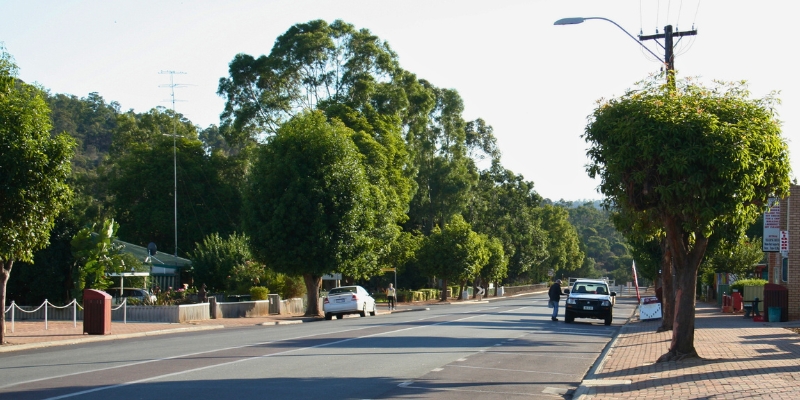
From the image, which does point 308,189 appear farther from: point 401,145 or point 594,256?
point 594,256

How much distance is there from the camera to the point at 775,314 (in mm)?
30438

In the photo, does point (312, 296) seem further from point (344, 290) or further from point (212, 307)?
point (212, 307)

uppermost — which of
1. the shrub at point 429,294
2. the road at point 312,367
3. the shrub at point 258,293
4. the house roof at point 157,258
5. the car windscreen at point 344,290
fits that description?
the house roof at point 157,258

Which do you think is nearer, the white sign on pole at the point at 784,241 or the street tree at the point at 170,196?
the white sign on pole at the point at 784,241

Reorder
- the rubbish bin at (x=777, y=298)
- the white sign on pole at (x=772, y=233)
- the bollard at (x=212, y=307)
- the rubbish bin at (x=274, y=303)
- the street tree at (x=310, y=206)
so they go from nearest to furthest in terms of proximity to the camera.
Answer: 1. the rubbish bin at (x=777, y=298)
2. the white sign on pole at (x=772, y=233)
3. the bollard at (x=212, y=307)
4. the street tree at (x=310, y=206)
5. the rubbish bin at (x=274, y=303)

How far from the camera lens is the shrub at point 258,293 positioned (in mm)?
40000

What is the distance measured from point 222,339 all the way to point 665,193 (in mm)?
12832

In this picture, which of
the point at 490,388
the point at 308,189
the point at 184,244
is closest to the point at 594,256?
the point at 184,244

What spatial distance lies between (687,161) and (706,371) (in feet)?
11.5

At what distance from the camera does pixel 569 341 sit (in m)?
22.7

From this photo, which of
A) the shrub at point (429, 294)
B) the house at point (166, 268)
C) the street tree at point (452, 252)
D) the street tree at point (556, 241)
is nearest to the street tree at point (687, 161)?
the house at point (166, 268)

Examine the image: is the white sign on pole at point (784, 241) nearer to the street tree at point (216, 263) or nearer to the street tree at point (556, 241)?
the street tree at point (216, 263)

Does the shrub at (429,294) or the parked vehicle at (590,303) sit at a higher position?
the parked vehicle at (590,303)

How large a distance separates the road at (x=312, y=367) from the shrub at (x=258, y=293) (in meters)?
15.9
